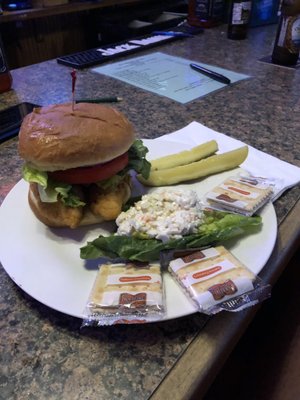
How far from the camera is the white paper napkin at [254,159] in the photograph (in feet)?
2.59

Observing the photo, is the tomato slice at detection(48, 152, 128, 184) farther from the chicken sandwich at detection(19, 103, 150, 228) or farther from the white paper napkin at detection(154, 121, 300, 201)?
the white paper napkin at detection(154, 121, 300, 201)

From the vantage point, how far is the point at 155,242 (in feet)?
1.79

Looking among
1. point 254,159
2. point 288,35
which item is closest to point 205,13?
point 288,35

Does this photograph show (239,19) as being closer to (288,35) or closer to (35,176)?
(288,35)

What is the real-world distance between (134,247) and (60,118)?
1.00 ft

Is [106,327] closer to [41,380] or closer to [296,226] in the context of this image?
[41,380]

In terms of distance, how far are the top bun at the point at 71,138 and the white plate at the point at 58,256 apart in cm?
12

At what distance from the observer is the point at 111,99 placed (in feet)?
4.10

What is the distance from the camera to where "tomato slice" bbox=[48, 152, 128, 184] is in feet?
2.14

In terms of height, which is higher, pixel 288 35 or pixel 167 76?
pixel 288 35

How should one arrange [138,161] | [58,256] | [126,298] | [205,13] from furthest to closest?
[205,13], [138,161], [58,256], [126,298]

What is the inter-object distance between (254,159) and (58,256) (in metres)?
0.58

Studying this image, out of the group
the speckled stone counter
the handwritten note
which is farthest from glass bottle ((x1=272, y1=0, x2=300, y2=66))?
the speckled stone counter

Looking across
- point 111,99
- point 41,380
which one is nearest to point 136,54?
point 111,99
